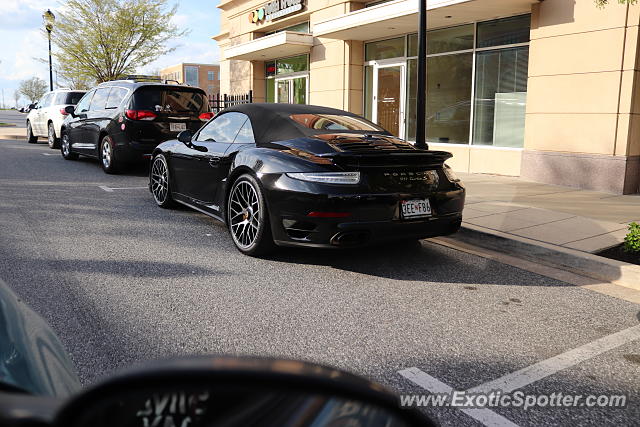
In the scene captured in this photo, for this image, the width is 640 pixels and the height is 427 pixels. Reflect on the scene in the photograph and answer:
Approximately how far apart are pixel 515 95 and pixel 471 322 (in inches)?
362

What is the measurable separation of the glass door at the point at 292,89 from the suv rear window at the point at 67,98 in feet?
22.0

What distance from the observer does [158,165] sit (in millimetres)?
7883

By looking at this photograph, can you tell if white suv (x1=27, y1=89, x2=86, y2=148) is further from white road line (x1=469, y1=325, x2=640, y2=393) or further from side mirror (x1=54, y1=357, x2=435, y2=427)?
side mirror (x1=54, y1=357, x2=435, y2=427)

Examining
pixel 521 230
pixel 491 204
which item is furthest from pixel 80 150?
pixel 521 230

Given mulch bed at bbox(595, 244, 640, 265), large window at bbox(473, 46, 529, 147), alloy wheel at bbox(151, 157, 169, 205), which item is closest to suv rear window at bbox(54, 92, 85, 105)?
alloy wheel at bbox(151, 157, 169, 205)

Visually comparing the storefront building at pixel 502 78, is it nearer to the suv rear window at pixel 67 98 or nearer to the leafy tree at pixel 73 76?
the suv rear window at pixel 67 98

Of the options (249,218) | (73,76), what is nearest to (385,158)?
(249,218)

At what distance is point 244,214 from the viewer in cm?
571

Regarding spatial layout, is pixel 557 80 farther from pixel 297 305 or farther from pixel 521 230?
pixel 297 305

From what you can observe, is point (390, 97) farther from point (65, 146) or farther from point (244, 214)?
point (244, 214)

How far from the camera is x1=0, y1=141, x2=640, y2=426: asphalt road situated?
3223mm

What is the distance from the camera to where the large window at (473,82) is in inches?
473

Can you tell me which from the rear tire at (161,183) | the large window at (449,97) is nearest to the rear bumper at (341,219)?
the rear tire at (161,183)

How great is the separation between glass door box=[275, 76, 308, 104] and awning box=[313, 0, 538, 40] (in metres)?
3.61
